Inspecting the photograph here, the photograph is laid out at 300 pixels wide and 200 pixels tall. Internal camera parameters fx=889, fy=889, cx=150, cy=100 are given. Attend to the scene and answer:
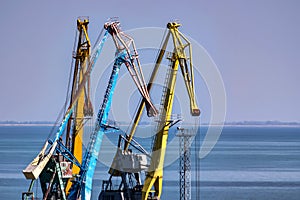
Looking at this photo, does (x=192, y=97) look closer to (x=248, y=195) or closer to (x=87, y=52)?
(x=87, y=52)

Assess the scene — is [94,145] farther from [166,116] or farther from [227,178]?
[227,178]

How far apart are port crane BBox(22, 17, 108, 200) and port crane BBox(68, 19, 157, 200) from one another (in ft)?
2.64

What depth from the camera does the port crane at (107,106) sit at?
66.9 metres

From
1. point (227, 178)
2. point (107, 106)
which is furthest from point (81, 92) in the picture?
point (227, 178)

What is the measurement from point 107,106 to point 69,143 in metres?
6.38

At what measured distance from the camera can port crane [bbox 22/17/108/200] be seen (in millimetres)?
63300

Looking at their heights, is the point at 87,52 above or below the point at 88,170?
above

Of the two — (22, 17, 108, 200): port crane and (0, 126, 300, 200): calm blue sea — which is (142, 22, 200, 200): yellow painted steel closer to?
(22, 17, 108, 200): port crane

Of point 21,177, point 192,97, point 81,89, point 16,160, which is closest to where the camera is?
point 192,97

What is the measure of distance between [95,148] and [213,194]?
1254 inches

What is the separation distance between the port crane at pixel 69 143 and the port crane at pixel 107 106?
2.64 ft

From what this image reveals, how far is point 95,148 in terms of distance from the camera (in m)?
67.6

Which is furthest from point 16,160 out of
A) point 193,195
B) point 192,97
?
point 192,97

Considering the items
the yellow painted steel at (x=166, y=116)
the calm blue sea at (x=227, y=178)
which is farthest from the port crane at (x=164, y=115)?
the calm blue sea at (x=227, y=178)
